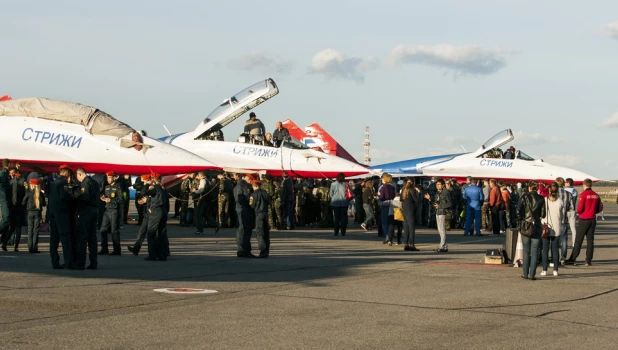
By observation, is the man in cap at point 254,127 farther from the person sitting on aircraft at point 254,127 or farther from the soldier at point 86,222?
the soldier at point 86,222

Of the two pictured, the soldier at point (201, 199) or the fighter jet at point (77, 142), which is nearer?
the fighter jet at point (77, 142)

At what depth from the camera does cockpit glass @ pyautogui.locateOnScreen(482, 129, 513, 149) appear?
37781 millimetres

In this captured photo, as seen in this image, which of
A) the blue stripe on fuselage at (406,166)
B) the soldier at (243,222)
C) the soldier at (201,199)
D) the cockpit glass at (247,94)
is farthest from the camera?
the blue stripe on fuselage at (406,166)

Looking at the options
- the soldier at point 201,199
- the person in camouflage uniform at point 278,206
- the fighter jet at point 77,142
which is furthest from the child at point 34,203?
the person in camouflage uniform at point 278,206

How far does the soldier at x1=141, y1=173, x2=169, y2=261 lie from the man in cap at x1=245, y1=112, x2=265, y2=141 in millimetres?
13620

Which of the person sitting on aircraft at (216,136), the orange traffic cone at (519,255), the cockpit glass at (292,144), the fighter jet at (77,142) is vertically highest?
the person sitting on aircraft at (216,136)

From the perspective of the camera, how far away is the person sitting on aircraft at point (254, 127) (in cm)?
2922

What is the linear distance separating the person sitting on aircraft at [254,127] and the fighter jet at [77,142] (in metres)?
7.38

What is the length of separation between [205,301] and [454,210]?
20.6 meters

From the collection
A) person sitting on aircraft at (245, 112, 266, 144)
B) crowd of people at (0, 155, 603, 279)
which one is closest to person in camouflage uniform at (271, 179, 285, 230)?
crowd of people at (0, 155, 603, 279)

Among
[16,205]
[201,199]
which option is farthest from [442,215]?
[16,205]

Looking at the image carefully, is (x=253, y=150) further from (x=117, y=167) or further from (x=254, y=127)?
(x=117, y=167)

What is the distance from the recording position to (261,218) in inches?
658

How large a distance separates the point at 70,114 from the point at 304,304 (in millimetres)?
13239
